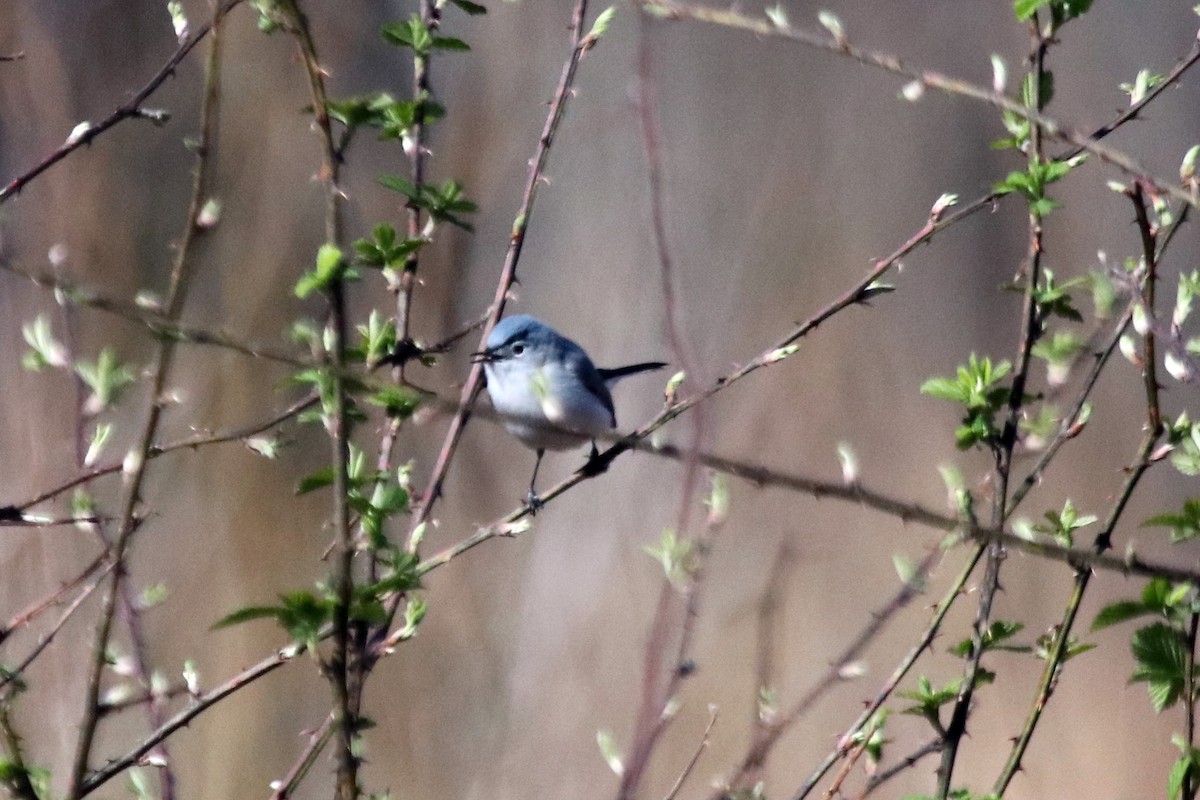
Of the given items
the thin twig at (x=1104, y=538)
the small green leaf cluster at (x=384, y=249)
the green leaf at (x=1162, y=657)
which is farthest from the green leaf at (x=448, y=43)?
the green leaf at (x=1162, y=657)

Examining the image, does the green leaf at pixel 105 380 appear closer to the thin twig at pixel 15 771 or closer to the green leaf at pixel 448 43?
the thin twig at pixel 15 771

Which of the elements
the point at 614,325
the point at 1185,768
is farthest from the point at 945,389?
the point at 614,325

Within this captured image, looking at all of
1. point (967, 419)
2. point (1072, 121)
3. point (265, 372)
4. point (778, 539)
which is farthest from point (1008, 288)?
point (265, 372)

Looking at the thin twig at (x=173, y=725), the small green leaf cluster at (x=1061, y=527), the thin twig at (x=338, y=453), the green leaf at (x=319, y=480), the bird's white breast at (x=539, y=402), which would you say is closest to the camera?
the thin twig at (x=338, y=453)

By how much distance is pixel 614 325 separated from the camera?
9.95 feet

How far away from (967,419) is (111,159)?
2353 millimetres

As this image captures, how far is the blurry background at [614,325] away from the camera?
2785mm

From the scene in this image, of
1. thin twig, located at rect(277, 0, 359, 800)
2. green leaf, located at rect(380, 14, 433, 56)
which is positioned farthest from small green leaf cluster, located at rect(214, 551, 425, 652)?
green leaf, located at rect(380, 14, 433, 56)

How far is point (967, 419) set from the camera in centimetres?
126

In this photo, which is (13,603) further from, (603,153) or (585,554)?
(603,153)

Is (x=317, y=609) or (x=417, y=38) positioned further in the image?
(x=417, y=38)

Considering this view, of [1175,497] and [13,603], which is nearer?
[13,603]

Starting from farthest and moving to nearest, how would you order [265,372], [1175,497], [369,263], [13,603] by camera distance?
[265,372] < [1175,497] < [13,603] < [369,263]

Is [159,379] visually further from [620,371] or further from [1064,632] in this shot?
[620,371]
